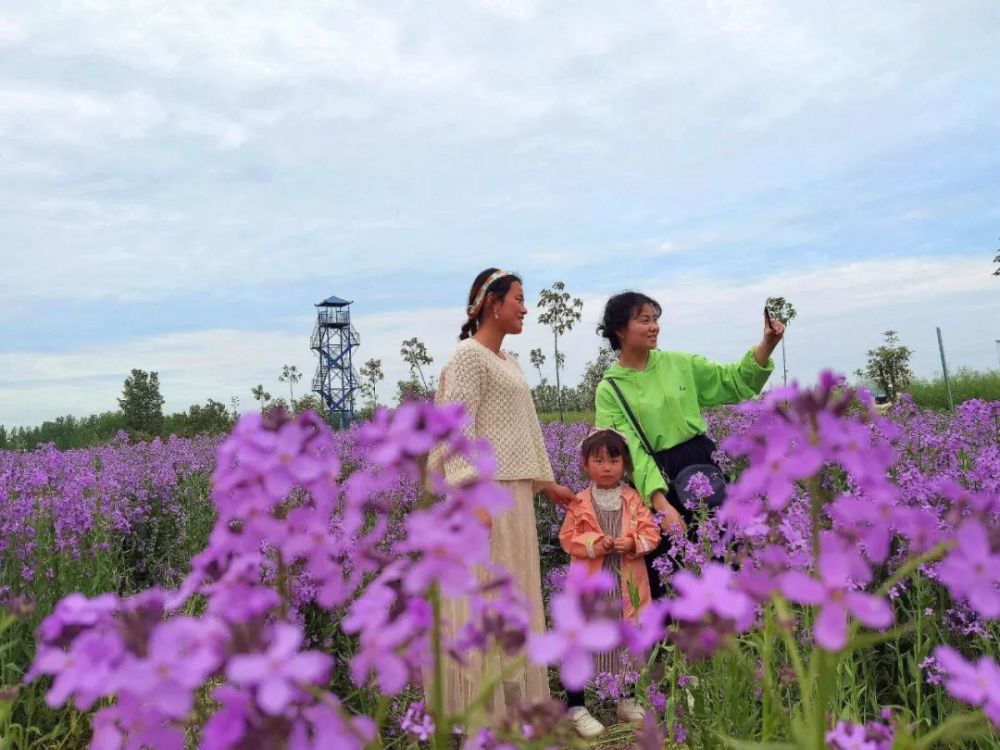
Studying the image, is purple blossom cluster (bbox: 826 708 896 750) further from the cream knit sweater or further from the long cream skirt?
the cream knit sweater

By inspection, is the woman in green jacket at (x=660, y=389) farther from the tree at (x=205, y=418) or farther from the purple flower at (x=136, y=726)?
the tree at (x=205, y=418)

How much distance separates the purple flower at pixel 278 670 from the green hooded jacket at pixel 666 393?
367cm

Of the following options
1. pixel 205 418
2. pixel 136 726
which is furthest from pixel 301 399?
pixel 136 726

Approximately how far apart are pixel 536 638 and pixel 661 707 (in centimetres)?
255

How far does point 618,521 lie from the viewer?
171 inches

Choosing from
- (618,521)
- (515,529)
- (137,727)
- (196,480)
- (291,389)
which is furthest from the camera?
(291,389)

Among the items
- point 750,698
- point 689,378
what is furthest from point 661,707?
point 689,378

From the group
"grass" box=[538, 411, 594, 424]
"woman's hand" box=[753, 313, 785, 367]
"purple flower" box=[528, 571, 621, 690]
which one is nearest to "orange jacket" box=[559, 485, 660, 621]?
"woman's hand" box=[753, 313, 785, 367]

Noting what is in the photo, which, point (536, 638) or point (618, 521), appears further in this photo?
point (618, 521)

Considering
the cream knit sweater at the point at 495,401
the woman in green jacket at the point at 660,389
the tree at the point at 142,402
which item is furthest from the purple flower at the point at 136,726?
the tree at the point at 142,402

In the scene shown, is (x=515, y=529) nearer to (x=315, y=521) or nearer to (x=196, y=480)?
(x=315, y=521)

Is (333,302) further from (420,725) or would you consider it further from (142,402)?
(420,725)

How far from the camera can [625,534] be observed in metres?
4.21

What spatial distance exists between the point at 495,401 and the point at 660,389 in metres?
1.02
